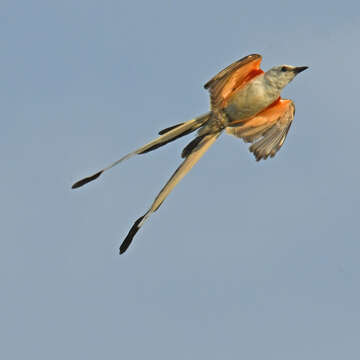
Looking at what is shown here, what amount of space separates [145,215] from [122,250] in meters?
0.57

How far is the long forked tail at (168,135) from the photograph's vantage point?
1193 cm

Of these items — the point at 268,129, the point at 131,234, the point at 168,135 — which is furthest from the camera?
the point at 268,129

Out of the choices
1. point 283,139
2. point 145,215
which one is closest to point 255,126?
point 283,139

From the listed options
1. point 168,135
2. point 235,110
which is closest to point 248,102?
point 235,110

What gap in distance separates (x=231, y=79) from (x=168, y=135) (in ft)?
3.70

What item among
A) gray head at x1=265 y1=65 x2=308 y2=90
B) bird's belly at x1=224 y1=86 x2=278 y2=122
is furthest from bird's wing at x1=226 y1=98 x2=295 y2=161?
gray head at x1=265 y1=65 x2=308 y2=90

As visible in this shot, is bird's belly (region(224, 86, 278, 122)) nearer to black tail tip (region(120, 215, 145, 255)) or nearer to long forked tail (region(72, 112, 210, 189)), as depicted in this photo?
long forked tail (region(72, 112, 210, 189))

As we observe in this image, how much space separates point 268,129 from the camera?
1348cm

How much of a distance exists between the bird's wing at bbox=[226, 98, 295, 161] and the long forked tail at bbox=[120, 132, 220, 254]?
1.24ft

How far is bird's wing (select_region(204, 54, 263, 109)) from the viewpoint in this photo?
12.9 meters

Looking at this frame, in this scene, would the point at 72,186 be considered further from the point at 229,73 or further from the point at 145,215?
the point at 229,73

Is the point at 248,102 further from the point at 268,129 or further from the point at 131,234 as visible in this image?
the point at 131,234

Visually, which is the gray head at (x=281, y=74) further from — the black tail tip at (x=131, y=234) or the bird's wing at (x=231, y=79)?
the black tail tip at (x=131, y=234)

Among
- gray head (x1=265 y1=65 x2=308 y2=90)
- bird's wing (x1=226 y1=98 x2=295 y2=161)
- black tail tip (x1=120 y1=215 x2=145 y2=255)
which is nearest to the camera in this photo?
black tail tip (x1=120 y1=215 x2=145 y2=255)
